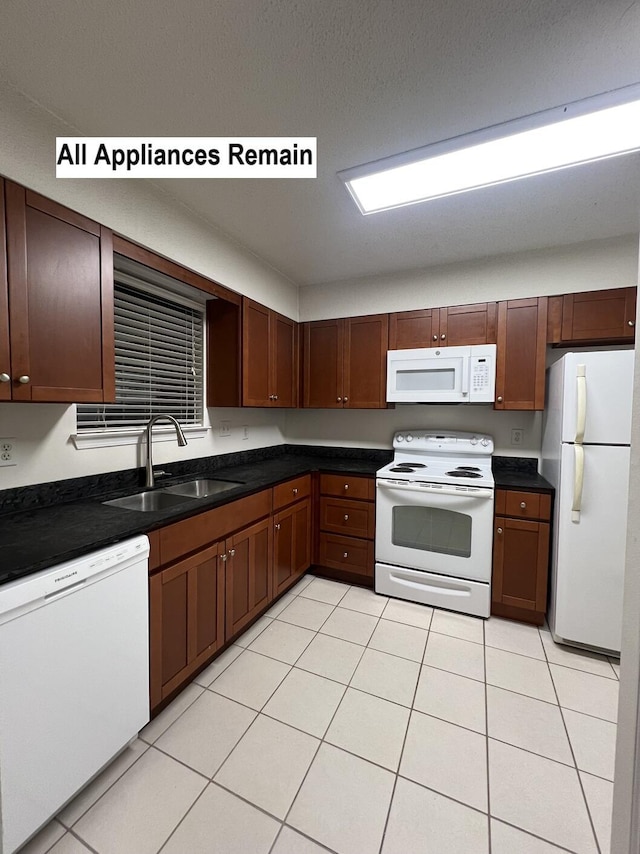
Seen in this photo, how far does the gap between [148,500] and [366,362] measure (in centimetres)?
194

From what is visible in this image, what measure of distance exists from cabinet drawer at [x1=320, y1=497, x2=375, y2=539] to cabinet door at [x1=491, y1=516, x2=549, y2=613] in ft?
2.86

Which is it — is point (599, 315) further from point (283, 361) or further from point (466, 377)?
point (283, 361)

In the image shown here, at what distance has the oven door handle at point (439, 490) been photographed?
89.1 inches

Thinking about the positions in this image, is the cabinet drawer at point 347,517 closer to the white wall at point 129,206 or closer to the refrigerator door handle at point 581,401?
the refrigerator door handle at point 581,401

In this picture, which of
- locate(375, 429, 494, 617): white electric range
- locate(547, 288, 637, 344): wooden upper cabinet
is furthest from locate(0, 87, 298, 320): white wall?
locate(547, 288, 637, 344): wooden upper cabinet

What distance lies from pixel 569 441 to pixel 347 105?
6.45 ft

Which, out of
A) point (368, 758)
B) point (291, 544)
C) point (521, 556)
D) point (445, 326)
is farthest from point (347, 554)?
point (445, 326)

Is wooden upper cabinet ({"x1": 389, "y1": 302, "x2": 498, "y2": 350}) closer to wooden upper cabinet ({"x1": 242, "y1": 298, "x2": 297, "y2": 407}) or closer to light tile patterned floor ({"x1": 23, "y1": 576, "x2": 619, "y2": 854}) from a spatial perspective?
wooden upper cabinet ({"x1": 242, "y1": 298, "x2": 297, "y2": 407})

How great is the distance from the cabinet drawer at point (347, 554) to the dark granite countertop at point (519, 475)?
1.07 metres

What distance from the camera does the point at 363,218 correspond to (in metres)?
2.08

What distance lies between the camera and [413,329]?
277 cm

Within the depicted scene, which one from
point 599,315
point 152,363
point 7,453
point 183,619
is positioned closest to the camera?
point 7,453

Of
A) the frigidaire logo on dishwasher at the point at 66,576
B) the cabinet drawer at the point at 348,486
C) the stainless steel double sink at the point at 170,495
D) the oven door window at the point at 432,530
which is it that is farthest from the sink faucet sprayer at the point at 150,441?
the oven door window at the point at 432,530

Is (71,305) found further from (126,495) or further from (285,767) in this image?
(285,767)
